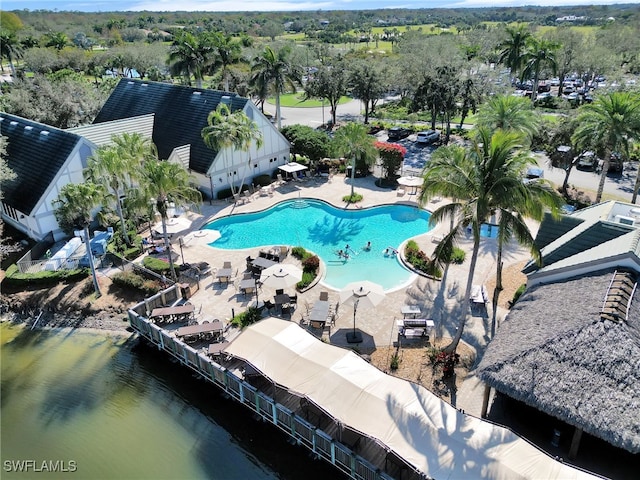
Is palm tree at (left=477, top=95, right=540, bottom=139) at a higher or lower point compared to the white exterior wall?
higher

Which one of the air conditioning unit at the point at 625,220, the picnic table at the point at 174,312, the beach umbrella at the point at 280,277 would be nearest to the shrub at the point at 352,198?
the beach umbrella at the point at 280,277

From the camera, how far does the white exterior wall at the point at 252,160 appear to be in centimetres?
3994

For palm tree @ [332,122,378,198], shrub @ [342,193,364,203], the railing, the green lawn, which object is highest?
palm tree @ [332,122,378,198]

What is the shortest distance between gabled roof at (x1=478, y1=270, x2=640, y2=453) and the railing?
5773 millimetres

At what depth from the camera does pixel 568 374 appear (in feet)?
51.7

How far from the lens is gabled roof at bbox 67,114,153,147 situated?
122ft

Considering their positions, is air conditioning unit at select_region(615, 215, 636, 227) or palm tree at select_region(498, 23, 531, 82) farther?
palm tree at select_region(498, 23, 531, 82)

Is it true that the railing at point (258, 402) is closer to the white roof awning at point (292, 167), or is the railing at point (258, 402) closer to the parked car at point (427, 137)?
the white roof awning at point (292, 167)

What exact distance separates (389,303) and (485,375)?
937cm

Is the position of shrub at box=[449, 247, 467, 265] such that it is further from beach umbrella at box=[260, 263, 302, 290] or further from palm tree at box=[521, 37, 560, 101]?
palm tree at box=[521, 37, 560, 101]

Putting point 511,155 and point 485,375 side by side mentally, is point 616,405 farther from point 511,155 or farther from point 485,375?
point 511,155

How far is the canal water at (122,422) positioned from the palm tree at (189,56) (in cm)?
3783

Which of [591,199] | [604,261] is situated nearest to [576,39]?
[591,199]

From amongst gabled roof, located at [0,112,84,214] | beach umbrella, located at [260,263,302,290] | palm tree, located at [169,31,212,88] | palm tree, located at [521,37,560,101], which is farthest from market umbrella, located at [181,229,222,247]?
palm tree, located at [521,37,560,101]
